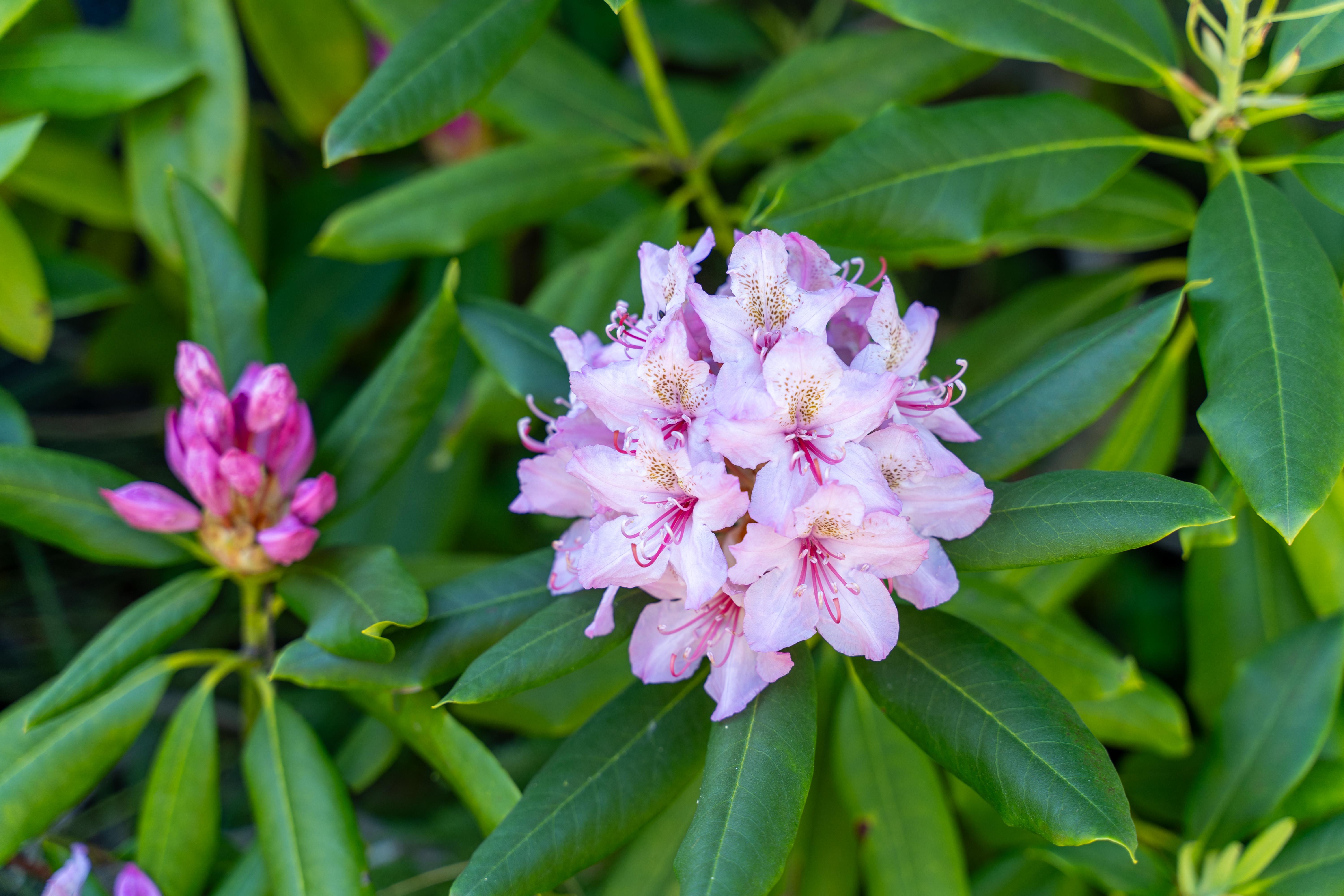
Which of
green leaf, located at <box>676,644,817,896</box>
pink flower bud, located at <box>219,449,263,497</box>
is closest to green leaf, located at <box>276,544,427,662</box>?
pink flower bud, located at <box>219,449,263,497</box>

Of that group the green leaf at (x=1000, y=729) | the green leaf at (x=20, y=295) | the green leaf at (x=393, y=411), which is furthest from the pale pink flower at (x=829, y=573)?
the green leaf at (x=20, y=295)

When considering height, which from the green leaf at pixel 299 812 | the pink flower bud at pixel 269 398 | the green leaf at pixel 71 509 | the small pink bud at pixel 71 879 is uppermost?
the pink flower bud at pixel 269 398

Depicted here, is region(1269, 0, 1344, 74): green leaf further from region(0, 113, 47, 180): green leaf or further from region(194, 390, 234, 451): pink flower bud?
region(0, 113, 47, 180): green leaf

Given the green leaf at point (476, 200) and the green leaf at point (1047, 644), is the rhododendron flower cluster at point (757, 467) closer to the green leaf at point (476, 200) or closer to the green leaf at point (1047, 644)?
the green leaf at point (1047, 644)

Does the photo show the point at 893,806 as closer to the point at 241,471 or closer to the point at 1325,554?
the point at 1325,554

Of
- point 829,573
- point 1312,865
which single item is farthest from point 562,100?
point 1312,865
